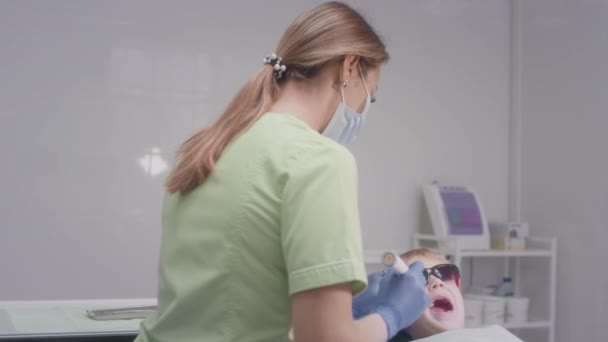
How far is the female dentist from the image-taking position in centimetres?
97

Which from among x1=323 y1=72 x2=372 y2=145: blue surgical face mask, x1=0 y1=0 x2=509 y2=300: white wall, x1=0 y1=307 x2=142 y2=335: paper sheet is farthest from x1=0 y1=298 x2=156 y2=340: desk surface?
x1=0 y1=0 x2=509 y2=300: white wall

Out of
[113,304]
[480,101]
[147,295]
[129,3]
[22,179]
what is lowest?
[147,295]

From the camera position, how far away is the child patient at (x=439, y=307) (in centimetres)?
161

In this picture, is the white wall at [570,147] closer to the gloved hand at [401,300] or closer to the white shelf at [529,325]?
the white shelf at [529,325]

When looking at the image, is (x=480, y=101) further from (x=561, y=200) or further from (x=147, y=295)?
(x=147, y=295)

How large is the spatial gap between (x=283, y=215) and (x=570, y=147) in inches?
113

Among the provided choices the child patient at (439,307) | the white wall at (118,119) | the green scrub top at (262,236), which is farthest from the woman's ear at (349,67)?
the white wall at (118,119)

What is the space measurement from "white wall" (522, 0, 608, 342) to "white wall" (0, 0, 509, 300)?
0.58 m

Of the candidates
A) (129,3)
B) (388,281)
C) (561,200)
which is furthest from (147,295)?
(388,281)

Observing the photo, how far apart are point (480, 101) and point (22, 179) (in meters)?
2.08

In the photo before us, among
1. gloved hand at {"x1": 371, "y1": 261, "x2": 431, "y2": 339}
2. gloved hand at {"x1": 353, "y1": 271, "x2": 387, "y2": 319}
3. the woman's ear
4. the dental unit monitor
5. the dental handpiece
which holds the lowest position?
the dental unit monitor

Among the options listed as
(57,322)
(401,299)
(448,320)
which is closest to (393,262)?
(401,299)

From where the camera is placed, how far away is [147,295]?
11.0 ft

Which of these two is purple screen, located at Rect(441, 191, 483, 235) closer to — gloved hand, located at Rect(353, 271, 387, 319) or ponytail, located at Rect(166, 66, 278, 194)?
gloved hand, located at Rect(353, 271, 387, 319)
